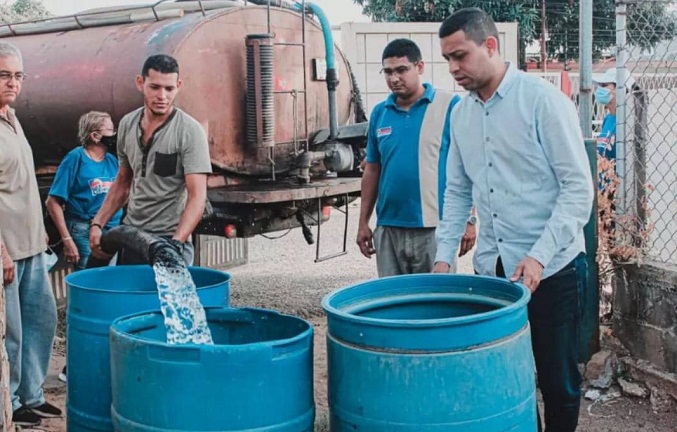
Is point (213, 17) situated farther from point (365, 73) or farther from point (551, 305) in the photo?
point (365, 73)

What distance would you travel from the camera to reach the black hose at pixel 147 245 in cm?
310

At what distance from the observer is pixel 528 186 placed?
2.92 meters

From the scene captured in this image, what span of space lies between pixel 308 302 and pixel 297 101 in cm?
160

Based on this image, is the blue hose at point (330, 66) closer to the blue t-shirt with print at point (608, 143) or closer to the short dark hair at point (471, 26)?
the blue t-shirt with print at point (608, 143)

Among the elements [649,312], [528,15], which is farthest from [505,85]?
[528,15]

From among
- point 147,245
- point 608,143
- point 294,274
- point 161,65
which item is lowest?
point 294,274

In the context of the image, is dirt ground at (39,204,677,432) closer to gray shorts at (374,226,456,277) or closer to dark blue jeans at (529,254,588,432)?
gray shorts at (374,226,456,277)

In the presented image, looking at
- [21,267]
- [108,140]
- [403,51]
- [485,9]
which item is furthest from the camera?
[485,9]

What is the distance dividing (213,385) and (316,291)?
16.8 ft

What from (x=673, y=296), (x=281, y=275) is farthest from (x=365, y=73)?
(x=673, y=296)

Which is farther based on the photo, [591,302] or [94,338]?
[591,302]

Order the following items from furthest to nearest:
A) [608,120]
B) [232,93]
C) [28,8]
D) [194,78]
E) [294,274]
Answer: [28,8] → [294,274] → [608,120] → [232,93] → [194,78]

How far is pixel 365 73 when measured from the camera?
1262 cm

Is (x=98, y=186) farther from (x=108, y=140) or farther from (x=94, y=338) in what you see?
(x=94, y=338)
